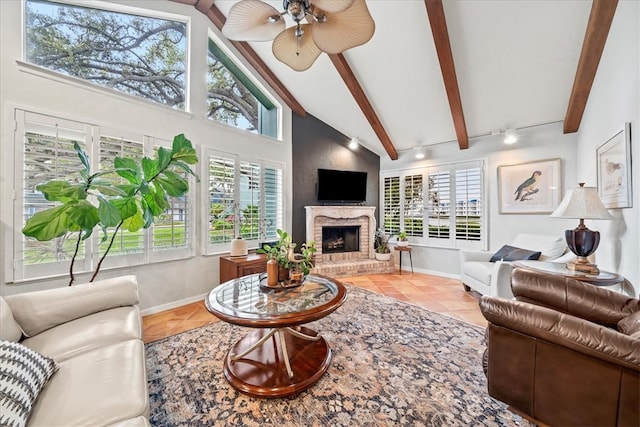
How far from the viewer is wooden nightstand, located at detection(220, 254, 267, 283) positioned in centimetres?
320

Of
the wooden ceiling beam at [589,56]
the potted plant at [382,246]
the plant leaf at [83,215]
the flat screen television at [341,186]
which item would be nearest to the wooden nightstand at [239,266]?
the plant leaf at [83,215]

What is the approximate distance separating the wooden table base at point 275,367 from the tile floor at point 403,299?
1.04 meters

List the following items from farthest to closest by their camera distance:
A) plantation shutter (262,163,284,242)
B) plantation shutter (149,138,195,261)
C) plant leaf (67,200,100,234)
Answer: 1. plantation shutter (262,163,284,242)
2. plantation shutter (149,138,195,261)
3. plant leaf (67,200,100,234)

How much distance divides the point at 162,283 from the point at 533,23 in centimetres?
523

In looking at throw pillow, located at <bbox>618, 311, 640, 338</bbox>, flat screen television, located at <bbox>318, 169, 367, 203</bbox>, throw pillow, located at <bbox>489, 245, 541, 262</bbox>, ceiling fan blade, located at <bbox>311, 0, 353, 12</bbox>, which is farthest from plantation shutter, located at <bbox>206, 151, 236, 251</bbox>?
throw pillow, located at <bbox>489, 245, 541, 262</bbox>

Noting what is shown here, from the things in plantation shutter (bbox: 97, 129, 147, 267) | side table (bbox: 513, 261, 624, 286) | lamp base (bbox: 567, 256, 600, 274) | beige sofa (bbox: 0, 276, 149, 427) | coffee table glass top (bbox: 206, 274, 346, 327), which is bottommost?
beige sofa (bbox: 0, 276, 149, 427)

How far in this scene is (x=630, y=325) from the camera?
129cm

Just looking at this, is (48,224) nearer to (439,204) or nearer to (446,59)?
(446,59)

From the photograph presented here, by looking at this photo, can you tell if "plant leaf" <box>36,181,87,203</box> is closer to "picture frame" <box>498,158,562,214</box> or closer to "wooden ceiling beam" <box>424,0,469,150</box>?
"wooden ceiling beam" <box>424,0,469,150</box>

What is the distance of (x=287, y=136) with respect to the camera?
185 inches

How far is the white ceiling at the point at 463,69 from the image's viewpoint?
2637 millimetres

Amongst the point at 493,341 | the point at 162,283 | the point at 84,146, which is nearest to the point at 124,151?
the point at 84,146

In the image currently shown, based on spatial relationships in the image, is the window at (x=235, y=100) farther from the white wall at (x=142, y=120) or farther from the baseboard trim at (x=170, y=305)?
the baseboard trim at (x=170, y=305)

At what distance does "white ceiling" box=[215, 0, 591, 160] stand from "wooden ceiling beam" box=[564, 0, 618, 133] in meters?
0.13
